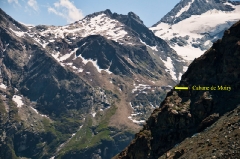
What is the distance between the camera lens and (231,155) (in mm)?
39812

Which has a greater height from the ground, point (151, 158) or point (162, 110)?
point (162, 110)

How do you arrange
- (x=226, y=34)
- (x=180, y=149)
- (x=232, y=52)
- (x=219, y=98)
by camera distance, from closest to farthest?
(x=180, y=149)
(x=219, y=98)
(x=232, y=52)
(x=226, y=34)

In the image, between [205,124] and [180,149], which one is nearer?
[180,149]

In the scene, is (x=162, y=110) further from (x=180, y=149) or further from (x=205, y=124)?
(x=180, y=149)

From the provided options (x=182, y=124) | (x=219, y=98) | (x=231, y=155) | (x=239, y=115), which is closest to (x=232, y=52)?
(x=219, y=98)

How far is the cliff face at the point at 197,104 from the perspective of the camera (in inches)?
2615

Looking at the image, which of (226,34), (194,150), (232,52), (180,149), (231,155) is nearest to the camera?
(231,155)

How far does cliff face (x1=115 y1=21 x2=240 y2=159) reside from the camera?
66.4 metres

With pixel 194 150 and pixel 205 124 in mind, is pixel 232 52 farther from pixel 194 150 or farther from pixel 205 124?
pixel 194 150

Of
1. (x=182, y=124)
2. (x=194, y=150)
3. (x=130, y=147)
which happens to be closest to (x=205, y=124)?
(x=182, y=124)

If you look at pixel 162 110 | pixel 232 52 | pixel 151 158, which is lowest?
pixel 151 158

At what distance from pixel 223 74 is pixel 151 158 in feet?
74.8

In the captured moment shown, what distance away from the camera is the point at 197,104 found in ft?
→ 228

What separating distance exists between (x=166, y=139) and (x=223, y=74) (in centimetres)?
1794
